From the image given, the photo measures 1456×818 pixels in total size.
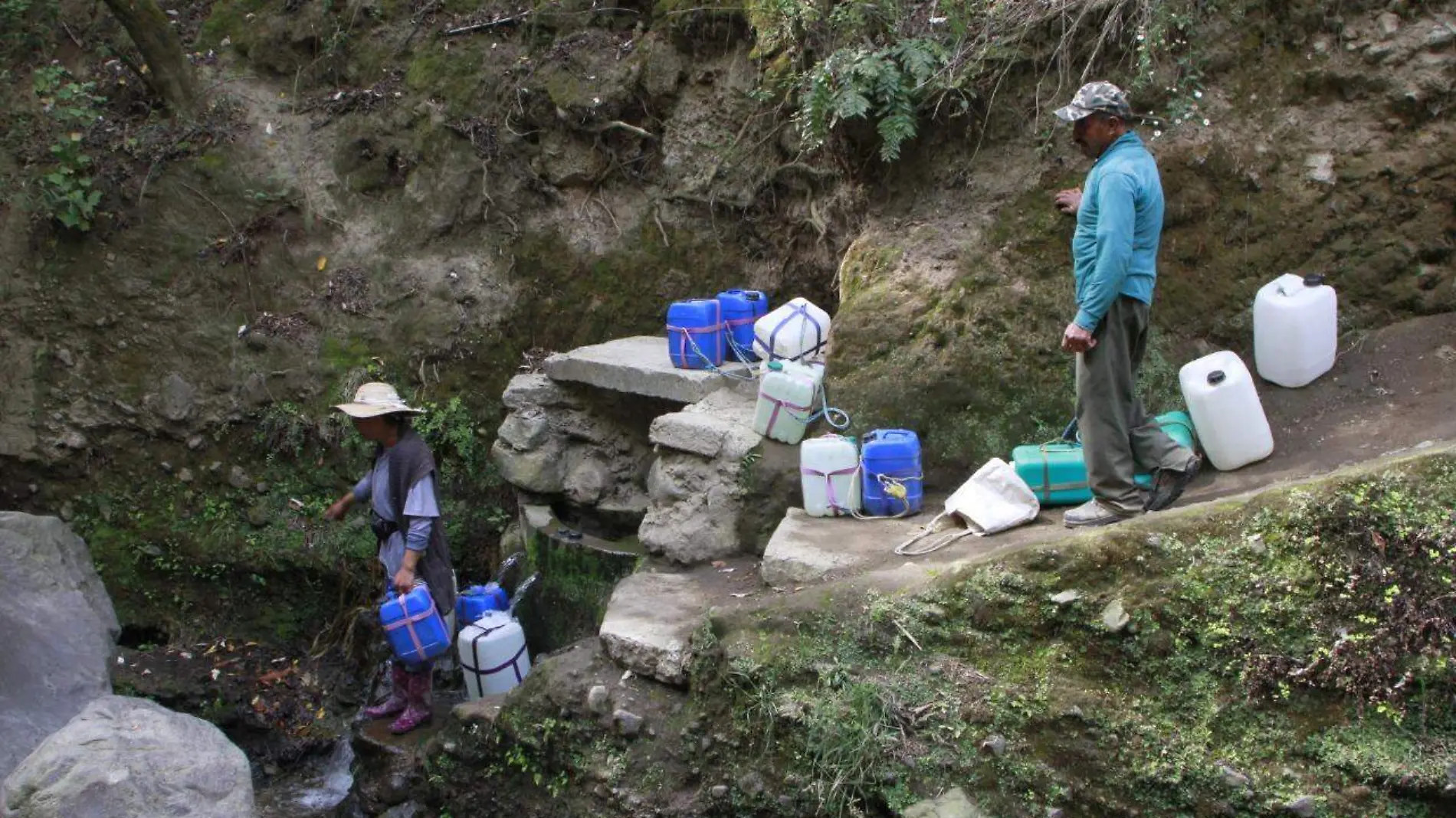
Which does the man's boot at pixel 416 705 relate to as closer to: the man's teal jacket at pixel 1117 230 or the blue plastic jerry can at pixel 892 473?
the blue plastic jerry can at pixel 892 473

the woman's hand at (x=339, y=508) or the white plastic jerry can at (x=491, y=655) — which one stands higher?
the woman's hand at (x=339, y=508)

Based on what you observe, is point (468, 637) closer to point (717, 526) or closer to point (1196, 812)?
point (717, 526)

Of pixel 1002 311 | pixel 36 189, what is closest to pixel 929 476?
pixel 1002 311

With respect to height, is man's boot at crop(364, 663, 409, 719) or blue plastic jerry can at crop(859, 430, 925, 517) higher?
blue plastic jerry can at crop(859, 430, 925, 517)

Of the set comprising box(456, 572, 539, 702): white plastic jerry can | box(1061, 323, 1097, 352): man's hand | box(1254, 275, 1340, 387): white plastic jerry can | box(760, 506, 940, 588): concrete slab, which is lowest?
box(456, 572, 539, 702): white plastic jerry can

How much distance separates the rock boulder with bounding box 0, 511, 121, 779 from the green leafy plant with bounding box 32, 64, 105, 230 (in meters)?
2.40

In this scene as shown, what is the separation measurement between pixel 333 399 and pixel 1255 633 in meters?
6.71

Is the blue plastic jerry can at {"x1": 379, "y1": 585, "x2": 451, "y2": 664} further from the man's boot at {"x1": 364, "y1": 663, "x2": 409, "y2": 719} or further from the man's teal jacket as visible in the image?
the man's teal jacket

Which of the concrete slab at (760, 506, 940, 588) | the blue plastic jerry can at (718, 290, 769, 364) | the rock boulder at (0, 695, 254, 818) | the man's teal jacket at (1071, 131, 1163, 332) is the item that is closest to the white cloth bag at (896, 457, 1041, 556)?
the concrete slab at (760, 506, 940, 588)

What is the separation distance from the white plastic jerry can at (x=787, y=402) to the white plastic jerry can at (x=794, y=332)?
445 mm

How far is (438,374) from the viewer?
9.51 meters

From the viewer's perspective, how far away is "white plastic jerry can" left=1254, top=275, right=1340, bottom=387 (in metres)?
6.31

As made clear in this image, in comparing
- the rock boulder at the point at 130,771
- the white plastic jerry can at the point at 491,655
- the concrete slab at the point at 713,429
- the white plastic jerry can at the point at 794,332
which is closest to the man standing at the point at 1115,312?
the concrete slab at the point at 713,429

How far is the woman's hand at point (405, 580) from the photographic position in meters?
6.62
